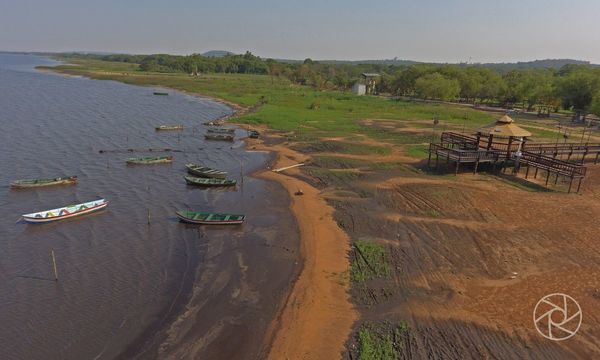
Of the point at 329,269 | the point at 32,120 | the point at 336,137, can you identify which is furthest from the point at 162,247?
the point at 32,120

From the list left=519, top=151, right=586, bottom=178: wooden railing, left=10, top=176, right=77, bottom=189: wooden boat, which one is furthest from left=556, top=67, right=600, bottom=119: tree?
left=10, top=176, right=77, bottom=189: wooden boat

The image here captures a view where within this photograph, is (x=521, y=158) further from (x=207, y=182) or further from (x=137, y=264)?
(x=137, y=264)

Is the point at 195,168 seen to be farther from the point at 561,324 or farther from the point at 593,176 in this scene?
the point at 593,176

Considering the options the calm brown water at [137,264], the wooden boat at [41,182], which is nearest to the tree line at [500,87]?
the calm brown water at [137,264]

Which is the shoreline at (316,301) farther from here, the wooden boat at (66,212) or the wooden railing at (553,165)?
the wooden railing at (553,165)

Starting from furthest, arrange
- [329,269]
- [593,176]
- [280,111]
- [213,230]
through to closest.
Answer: [280,111] < [593,176] < [213,230] < [329,269]

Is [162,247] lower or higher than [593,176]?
lower
